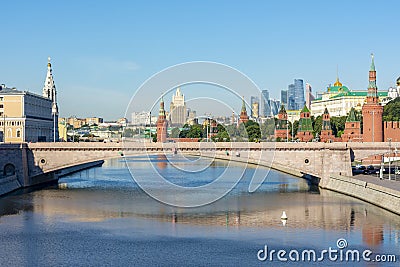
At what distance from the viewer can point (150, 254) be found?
38.1m

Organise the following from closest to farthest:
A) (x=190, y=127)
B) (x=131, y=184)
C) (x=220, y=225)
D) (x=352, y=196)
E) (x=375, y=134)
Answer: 1. (x=220, y=225)
2. (x=352, y=196)
3. (x=131, y=184)
4. (x=375, y=134)
5. (x=190, y=127)

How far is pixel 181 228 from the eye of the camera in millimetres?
46094

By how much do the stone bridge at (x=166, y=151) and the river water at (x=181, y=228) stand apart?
4.32 meters

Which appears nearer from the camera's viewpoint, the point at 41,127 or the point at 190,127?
the point at 41,127

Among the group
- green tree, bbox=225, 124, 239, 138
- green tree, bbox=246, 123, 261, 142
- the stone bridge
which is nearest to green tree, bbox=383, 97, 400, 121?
green tree, bbox=246, 123, 261, 142

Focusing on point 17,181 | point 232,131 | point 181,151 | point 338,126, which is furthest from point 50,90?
point 181,151

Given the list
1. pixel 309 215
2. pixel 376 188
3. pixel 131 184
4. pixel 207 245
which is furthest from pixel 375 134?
pixel 207 245

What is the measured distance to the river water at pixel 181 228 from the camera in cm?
3762

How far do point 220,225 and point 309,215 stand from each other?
7.34 metres

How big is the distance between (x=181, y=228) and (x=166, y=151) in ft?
81.1

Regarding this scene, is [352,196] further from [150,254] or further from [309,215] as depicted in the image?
[150,254]

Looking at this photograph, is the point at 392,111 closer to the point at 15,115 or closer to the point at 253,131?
the point at 253,131

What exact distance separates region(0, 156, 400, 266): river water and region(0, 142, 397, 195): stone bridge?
4.32 meters

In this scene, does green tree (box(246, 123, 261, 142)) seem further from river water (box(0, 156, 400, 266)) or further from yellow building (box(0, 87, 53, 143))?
river water (box(0, 156, 400, 266))
